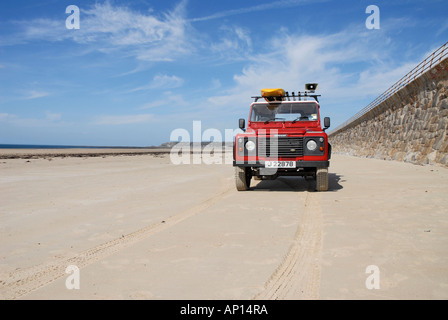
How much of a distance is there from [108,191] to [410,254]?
280 inches

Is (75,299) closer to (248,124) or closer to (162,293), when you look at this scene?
(162,293)

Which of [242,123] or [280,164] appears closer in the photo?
[280,164]

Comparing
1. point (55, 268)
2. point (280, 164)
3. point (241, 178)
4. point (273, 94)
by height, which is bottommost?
point (55, 268)

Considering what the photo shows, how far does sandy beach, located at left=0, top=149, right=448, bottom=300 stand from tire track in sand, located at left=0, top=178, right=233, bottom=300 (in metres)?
0.01

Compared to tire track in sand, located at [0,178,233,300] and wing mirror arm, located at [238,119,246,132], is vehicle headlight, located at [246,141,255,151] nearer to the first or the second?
wing mirror arm, located at [238,119,246,132]

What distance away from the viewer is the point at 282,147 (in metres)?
7.93

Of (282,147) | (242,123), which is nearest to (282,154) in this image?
(282,147)

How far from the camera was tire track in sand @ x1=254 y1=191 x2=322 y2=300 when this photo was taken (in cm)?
250

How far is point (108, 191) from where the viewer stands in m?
8.40

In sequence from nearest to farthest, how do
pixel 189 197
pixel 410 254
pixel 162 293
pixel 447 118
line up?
pixel 162 293 → pixel 410 254 → pixel 189 197 → pixel 447 118

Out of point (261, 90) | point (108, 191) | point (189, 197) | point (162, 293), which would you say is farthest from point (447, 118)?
point (162, 293)

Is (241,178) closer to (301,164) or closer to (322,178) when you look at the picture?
(301,164)

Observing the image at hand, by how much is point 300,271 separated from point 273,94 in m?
7.09
